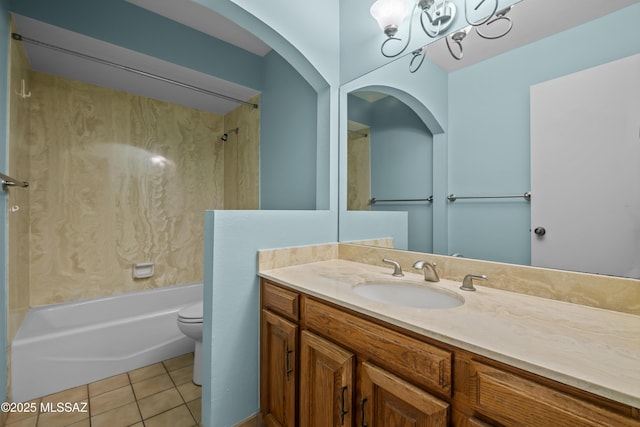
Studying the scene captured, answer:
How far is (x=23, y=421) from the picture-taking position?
4.84ft

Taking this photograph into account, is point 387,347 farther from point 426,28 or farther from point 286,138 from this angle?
point 286,138

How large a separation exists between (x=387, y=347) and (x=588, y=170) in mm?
900

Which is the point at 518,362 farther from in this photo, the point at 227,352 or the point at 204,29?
the point at 204,29

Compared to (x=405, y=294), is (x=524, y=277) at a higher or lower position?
higher

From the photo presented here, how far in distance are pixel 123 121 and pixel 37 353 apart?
1962 mm

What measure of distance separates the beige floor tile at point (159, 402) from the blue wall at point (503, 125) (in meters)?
1.81

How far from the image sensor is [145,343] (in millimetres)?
2035

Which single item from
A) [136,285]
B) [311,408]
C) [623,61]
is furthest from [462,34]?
[136,285]

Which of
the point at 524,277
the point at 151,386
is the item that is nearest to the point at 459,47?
the point at 524,277

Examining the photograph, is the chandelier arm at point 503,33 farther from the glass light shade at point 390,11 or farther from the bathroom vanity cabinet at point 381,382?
the bathroom vanity cabinet at point 381,382

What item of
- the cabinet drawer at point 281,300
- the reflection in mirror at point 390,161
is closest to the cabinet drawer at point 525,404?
the cabinet drawer at point 281,300

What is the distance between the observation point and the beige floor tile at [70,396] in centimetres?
164

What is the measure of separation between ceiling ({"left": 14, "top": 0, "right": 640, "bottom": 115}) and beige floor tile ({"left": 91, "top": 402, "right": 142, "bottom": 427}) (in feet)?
7.59

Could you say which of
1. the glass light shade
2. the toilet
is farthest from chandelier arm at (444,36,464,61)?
the toilet
